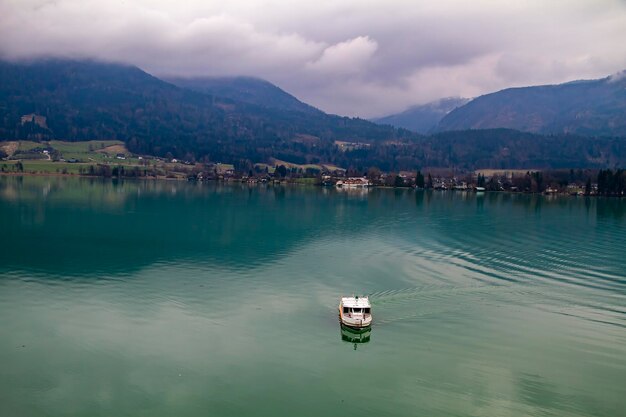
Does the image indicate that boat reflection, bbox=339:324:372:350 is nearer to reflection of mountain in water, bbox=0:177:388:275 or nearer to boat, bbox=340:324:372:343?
boat, bbox=340:324:372:343

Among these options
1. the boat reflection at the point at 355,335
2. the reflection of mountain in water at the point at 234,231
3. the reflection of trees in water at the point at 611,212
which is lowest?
the boat reflection at the point at 355,335

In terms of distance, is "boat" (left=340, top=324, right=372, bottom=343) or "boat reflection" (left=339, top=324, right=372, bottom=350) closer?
"boat reflection" (left=339, top=324, right=372, bottom=350)

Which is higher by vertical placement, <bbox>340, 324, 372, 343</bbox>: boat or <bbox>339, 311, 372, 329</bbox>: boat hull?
<bbox>339, 311, 372, 329</bbox>: boat hull

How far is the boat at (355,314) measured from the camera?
90.1ft

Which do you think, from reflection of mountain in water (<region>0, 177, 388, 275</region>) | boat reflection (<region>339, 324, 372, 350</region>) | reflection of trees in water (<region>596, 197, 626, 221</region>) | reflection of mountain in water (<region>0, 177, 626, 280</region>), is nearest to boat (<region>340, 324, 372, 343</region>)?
boat reflection (<region>339, 324, 372, 350</region>)

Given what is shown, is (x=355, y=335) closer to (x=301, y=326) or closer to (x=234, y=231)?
(x=301, y=326)

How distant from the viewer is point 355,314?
91.2ft

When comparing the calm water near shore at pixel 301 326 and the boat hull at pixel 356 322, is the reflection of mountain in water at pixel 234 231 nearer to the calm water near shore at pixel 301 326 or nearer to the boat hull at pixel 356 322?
the calm water near shore at pixel 301 326

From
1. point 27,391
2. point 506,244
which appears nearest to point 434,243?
point 506,244

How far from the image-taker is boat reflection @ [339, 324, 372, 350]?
26547 mm

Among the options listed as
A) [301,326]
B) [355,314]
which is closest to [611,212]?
[355,314]

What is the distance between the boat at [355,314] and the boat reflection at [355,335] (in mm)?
197

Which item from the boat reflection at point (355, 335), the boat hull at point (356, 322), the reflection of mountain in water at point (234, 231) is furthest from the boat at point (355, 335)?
the reflection of mountain in water at point (234, 231)

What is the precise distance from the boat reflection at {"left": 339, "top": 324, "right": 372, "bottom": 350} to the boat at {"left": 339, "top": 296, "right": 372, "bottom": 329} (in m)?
0.20
